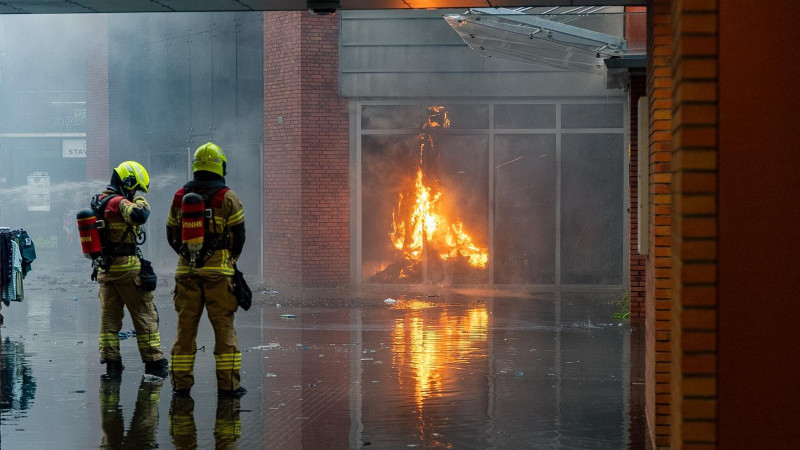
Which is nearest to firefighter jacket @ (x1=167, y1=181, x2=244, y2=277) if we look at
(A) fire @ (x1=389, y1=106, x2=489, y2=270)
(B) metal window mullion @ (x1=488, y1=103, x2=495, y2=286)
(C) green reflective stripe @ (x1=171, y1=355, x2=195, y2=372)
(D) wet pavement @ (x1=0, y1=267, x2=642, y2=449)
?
(C) green reflective stripe @ (x1=171, y1=355, x2=195, y2=372)

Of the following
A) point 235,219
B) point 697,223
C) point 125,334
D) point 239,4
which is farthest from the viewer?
point 125,334

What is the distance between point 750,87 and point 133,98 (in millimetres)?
19230

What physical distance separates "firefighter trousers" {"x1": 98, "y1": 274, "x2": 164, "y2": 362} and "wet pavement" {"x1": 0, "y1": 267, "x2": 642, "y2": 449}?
0.84 feet

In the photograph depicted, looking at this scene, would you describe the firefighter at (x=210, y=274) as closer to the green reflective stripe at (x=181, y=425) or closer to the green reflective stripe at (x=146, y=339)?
the green reflective stripe at (x=181, y=425)

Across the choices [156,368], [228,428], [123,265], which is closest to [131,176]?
[123,265]

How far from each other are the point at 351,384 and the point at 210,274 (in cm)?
165

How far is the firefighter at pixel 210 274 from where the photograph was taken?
326 inches

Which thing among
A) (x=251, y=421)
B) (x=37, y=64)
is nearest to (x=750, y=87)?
(x=251, y=421)

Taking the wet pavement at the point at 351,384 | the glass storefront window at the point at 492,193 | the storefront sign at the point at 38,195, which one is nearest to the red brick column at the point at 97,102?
the storefront sign at the point at 38,195

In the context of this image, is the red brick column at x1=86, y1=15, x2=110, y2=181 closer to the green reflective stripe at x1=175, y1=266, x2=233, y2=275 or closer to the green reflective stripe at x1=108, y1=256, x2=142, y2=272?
the green reflective stripe at x1=108, y1=256, x2=142, y2=272

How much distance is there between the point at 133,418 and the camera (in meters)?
7.68

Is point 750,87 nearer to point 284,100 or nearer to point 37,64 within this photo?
point 284,100

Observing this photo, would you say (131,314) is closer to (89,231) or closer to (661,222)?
(89,231)

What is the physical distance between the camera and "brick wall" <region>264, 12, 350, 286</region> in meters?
18.1
